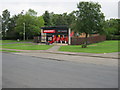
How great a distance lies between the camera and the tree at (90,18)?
27.7m

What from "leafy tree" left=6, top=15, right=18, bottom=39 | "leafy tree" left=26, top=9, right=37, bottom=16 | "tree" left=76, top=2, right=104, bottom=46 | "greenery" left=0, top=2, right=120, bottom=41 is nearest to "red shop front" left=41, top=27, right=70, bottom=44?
"greenery" left=0, top=2, right=120, bottom=41

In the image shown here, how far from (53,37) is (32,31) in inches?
873

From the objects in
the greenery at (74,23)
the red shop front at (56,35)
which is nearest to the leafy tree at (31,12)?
the greenery at (74,23)

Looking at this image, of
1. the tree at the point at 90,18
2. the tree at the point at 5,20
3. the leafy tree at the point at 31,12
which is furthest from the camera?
the tree at the point at 5,20

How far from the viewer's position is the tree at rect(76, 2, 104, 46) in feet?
91.0

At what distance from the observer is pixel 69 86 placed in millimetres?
6398

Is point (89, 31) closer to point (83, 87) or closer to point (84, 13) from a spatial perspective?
point (84, 13)

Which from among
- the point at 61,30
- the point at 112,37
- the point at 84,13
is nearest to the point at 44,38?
the point at 61,30

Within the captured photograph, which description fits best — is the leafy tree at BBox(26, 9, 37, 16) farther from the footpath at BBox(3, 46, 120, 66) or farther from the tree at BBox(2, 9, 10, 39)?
the footpath at BBox(3, 46, 120, 66)

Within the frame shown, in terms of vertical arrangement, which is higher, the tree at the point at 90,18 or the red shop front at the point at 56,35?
the tree at the point at 90,18

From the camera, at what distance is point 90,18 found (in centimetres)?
2775

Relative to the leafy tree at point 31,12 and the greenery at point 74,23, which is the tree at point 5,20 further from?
the leafy tree at point 31,12

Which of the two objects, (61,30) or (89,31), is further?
(61,30)

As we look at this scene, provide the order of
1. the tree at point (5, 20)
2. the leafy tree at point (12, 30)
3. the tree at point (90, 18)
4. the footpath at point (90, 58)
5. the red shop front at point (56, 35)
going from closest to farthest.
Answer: the footpath at point (90, 58) → the tree at point (90, 18) → the red shop front at point (56, 35) → the leafy tree at point (12, 30) → the tree at point (5, 20)
